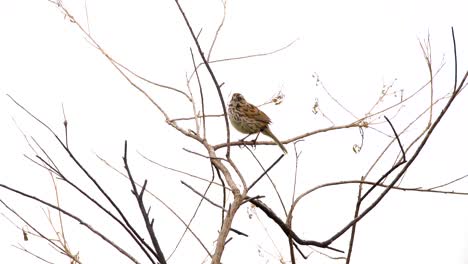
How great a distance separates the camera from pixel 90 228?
6.76ft

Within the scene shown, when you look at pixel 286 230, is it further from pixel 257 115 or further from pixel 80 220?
pixel 257 115


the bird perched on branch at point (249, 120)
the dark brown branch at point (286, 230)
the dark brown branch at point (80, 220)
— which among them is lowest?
the dark brown branch at point (80, 220)

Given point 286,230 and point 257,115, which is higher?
point 257,115

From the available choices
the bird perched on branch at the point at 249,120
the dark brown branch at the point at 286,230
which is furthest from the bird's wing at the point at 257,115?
the dark brown branch at the point at 286,230

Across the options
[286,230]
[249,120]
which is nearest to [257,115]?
[249,120]

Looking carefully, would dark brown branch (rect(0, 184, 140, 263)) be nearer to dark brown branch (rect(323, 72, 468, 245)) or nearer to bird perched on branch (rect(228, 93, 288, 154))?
dark brown branch (rect(323, 72, 468, 245))

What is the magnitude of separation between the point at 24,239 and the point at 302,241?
47.0 inches

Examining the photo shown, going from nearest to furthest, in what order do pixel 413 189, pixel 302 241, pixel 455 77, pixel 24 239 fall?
pixel 455 77 → pixel 302 241 → pixel 413 189 → pixel 24 239

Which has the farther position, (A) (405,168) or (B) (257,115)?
(B) (257,115)

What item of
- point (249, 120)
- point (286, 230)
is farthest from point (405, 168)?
point (249, 120)

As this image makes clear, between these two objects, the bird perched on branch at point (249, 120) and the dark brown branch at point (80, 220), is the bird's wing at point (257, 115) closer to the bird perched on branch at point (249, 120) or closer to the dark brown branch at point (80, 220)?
the bird perched on branch at point (249, 120)

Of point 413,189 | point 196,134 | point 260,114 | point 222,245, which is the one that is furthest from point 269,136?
point 222,245

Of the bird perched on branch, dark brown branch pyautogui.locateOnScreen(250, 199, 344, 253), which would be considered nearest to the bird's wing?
the bird perched on branch

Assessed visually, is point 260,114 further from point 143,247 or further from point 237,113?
point 143,247
